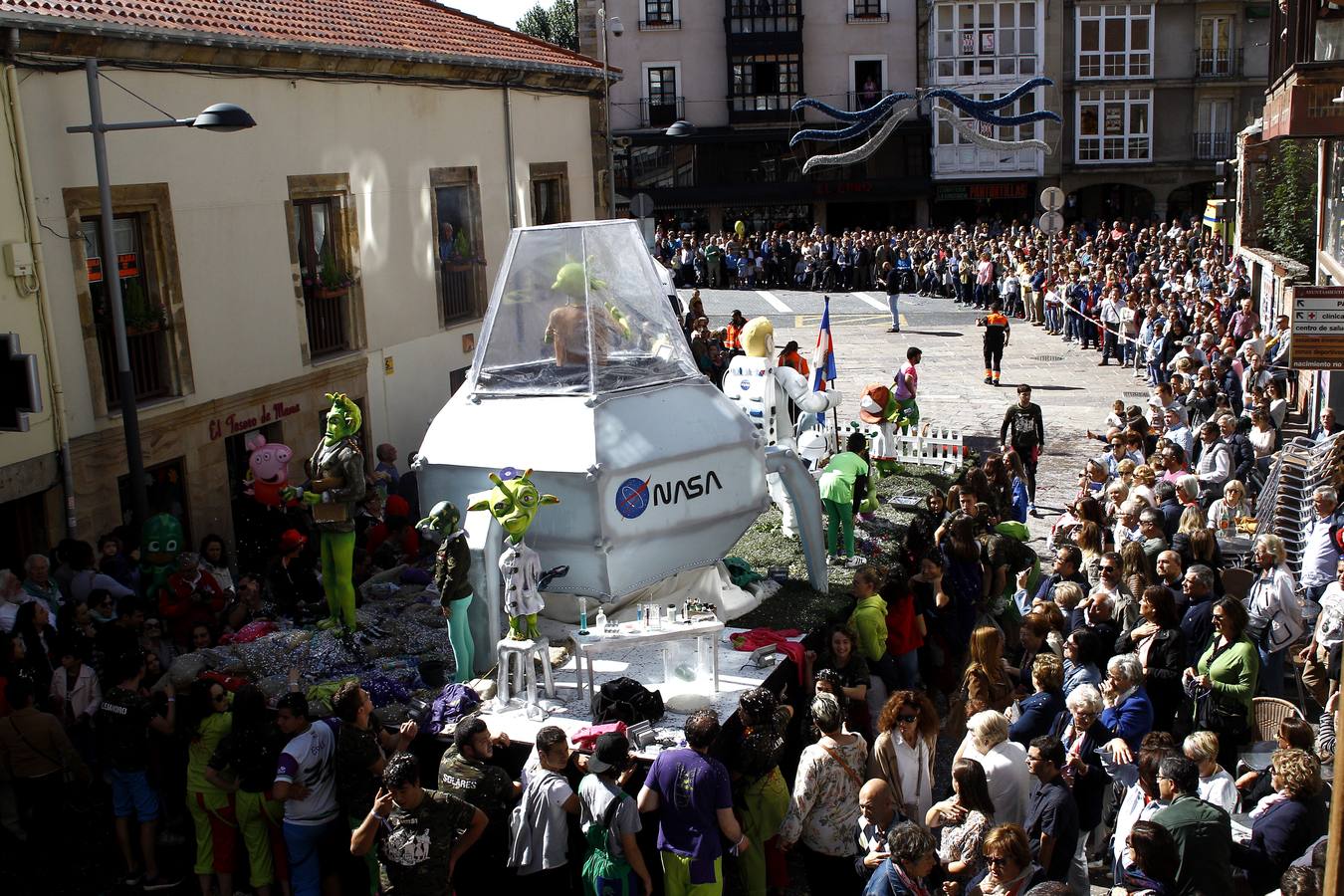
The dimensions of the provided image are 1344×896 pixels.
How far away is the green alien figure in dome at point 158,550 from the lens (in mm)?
11508

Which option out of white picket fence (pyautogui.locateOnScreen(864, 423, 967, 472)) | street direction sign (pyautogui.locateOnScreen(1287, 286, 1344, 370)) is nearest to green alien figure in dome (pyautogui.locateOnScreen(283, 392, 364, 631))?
white picket fence (pyautogui.locateOnScreen(864, 423, 967, 472))

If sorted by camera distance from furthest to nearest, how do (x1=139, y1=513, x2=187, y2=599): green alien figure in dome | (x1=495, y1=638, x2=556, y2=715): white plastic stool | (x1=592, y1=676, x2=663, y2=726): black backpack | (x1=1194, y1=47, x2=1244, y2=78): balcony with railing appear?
1. (x1=1194, y1=47, x2=1244, y2=78): balcony with railing
2. (x1=139, y1=513, x2=187, y2=599): green alien figure in dome
3. (x1=495, y1=638, x2=556, y2=715): white plastic stool
4. (x1=592, y1=676, x2=663, y2=726): black backpack

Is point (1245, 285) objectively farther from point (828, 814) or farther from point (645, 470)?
point (828, 814)

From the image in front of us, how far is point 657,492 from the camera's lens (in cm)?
1034

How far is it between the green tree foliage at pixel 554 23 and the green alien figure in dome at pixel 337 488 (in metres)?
52.3

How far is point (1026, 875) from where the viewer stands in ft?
20.5

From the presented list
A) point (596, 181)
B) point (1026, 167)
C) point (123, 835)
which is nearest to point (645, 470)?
point (123, 835)

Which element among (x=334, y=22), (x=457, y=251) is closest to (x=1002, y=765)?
(x=334, y=22)

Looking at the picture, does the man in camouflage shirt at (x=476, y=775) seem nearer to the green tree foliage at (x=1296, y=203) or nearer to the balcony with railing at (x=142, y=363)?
the balcony with railing at (x=142, y=363)

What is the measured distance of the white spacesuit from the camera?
14.8 metres

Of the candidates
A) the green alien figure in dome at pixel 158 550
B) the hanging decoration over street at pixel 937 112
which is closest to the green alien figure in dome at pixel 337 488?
the green alien figure in dome at pixel 158 550

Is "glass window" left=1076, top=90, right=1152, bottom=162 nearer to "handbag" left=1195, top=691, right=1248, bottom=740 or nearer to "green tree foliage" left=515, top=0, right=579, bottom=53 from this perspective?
"green tree foliage" left=515, top=0, right=579, bottom=53

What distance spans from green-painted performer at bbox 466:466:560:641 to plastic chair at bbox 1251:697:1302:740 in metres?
4.37

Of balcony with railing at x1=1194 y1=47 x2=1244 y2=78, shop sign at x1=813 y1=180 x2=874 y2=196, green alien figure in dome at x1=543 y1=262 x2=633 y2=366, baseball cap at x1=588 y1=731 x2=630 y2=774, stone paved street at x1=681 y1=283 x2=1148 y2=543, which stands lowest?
stone paved street at x1=681 y1=283 x2=1148 y2=543
